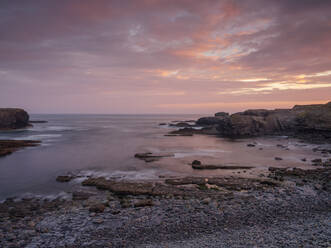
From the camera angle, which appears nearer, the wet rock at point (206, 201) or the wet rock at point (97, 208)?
the wet rock at point (97, 208)

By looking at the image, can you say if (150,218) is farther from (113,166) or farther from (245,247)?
(113,166)

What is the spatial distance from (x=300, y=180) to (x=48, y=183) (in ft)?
81.8

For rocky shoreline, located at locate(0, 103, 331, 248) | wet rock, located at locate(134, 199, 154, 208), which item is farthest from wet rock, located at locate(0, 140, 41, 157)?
wet rock, located at locate(134, 199, 154, 208)

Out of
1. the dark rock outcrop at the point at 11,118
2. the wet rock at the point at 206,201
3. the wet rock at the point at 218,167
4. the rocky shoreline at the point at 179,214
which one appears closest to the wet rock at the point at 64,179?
the rocky shoreline at the point at 179,214

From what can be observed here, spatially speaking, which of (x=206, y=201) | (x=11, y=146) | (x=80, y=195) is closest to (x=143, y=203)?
(x=206, y=201)

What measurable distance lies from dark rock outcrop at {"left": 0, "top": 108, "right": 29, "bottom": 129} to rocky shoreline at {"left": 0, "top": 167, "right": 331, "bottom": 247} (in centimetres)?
8203

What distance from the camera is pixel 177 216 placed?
12.8m

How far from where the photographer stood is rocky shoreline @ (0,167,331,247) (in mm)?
10234

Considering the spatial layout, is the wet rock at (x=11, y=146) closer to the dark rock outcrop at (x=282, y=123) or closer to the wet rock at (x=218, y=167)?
the wet rock at (x=218, y=167)

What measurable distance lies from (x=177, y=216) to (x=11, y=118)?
9302 cm

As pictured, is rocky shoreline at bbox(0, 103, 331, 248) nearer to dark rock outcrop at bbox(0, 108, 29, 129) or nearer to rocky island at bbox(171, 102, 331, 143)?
rocky island at bbox(171, 102, 331, 143)

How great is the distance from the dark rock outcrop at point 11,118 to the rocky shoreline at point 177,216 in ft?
269

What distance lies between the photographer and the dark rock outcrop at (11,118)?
80.6 metres

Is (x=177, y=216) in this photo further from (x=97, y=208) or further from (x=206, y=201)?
(x=97, y=208)
